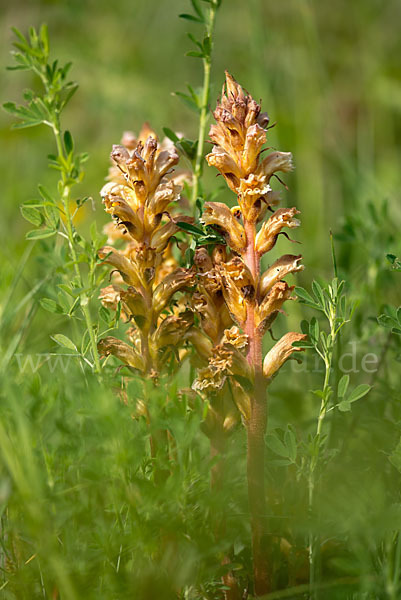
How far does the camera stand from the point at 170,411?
0.98m

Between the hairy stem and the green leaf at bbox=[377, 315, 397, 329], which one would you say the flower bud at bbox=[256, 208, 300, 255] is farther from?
the green leaf at bbox=[377, 315, 397, 329]

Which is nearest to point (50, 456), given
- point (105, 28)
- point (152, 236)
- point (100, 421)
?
point (100, 421)

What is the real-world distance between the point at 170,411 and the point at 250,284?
0.79ft

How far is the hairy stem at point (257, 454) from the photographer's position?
3.42 feet

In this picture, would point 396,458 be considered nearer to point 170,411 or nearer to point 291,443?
point 291,443

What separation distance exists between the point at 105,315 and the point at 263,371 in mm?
318

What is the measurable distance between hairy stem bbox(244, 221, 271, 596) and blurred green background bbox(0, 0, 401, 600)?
51 mm

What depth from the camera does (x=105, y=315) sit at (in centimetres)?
121

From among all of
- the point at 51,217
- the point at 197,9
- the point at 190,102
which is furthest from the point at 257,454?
the point at 197,9

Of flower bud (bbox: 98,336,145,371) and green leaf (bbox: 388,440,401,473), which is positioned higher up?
flower bud (bbox: 98,336,145,371)

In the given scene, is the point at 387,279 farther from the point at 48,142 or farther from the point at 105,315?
the point at 48,142

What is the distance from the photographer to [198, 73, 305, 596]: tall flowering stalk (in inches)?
41.3

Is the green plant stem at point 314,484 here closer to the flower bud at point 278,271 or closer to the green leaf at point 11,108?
the flower bud at point 278,271

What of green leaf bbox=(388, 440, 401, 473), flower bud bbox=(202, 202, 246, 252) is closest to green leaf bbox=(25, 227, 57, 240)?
flower bud bbox=(202, 202, 246, 252)
